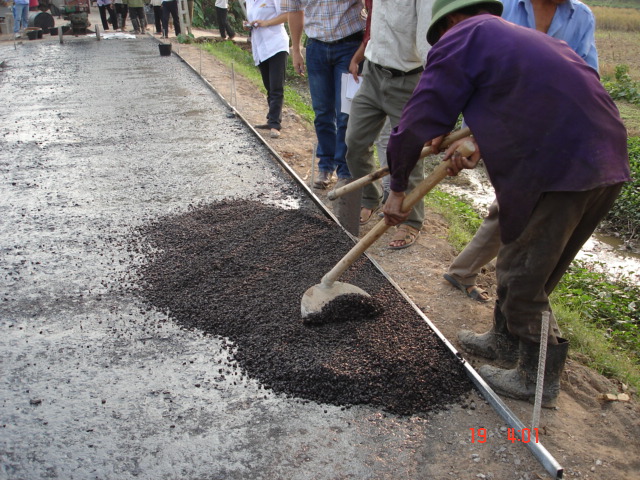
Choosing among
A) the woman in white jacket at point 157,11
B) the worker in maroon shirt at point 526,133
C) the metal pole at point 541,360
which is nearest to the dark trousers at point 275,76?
the worker in maroon shirt at point 526,133

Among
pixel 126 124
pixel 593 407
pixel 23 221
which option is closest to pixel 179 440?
pixel 593 407

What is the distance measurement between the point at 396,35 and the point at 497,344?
209 cm

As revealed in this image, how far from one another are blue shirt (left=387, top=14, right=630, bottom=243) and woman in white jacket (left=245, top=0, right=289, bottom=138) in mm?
4495

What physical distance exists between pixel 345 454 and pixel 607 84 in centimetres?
1124

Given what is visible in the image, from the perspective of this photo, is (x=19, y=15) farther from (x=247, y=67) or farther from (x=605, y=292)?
(x=605, y=292)

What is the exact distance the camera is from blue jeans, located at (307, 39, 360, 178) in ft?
15.5

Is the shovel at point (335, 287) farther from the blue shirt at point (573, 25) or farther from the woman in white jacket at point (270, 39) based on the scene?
the woman in white jacket at point (270, 39)

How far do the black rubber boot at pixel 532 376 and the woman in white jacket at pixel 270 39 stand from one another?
4.88 m

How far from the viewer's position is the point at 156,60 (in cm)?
1366

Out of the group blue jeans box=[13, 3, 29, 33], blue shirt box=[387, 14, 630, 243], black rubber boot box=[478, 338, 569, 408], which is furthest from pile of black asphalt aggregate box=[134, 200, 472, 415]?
blue jeans box=[13, 3, 29, 33]

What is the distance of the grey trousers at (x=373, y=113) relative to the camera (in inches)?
151

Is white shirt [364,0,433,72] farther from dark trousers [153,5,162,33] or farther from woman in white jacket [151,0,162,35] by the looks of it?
dark trousers [153,5,162,33]

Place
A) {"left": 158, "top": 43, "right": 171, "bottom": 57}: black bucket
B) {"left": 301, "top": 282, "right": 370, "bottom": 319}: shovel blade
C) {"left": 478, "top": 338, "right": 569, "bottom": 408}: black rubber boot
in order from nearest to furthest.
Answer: {"left": 478, "top": 338, "right": 569, "bottom": 408}: black rubber boot
{"left": 301, "top": 282, "right": 370, "bottom": 319}: shovel blade
{"left": 158, "top": 43, "right": 171, "bottom": 57}: black bucket

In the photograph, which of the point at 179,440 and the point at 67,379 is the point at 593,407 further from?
the point at 67,379
